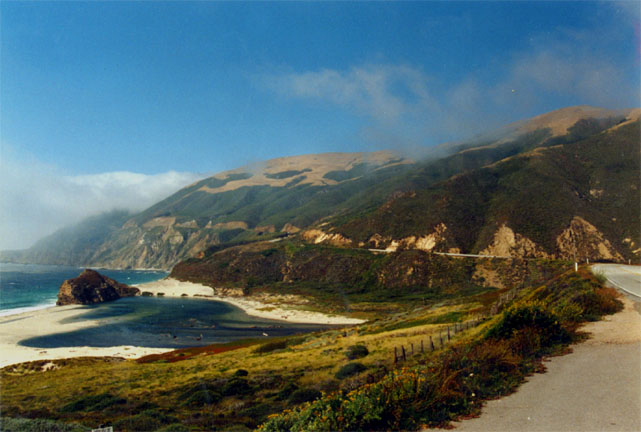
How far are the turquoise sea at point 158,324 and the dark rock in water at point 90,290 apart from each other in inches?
218

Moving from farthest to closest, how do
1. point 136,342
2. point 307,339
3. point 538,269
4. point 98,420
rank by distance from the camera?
point 538,269 < point 136,342 < point 307,339 < point 98,420

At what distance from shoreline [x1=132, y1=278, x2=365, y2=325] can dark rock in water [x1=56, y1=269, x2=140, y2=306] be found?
28.3 ft

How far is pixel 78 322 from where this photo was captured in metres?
86.8

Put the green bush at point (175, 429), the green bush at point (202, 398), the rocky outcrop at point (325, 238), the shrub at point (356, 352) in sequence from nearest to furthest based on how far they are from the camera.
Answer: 1. the green bush at point (175, 429)
2. the green bush at point (202, 398)
3. the shrub at point (356, 352)
4. the rocky outcrop at point (325, 238)

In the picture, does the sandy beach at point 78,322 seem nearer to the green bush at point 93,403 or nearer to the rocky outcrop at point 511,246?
the green bush at point 93,403

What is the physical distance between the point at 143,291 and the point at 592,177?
16249cm

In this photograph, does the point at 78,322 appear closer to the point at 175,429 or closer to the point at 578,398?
the point at 175,429

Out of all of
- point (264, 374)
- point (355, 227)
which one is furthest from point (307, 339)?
point (355, 227)

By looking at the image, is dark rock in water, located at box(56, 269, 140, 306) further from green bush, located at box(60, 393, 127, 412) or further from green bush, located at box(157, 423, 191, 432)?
green bush, located at box(157, 423, 191, 432)

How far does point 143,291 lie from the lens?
142 metres

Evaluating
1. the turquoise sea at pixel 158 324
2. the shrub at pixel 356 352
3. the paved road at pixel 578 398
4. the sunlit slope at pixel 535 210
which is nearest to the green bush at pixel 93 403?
the shrub at pixel 356 352

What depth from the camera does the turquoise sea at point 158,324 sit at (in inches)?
2653

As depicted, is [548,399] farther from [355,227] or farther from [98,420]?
[355,227]

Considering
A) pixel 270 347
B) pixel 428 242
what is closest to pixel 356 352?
pixel 270 347
